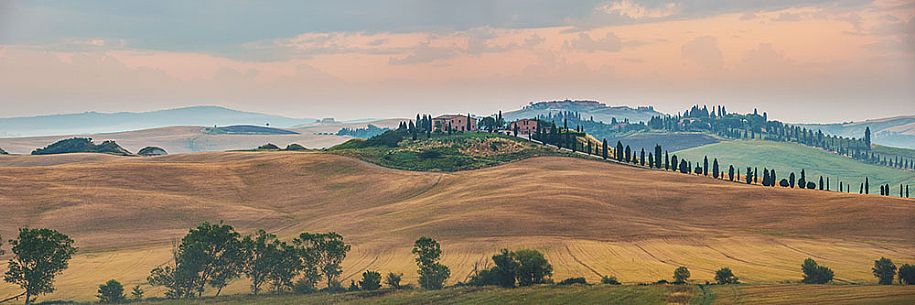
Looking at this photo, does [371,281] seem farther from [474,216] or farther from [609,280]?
[474,216]

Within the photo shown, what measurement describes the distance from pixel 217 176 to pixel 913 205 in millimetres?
127921

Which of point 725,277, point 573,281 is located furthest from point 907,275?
point 573,281

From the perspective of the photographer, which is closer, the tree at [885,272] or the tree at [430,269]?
the tree at [885,272]

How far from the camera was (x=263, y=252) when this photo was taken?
96500 millimetres

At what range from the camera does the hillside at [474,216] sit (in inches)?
4156

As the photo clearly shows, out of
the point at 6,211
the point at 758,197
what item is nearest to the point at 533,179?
the point at 758,197

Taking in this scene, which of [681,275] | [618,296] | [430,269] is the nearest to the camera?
[618,296]

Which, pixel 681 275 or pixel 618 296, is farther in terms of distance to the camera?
pixel 681 275

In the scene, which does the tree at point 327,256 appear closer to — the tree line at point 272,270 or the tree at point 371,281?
the tree line at point 272,270

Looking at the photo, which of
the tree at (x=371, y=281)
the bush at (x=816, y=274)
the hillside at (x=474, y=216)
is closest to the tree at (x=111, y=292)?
the hillside at (x=474, y=216)

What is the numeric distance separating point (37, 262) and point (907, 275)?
8732 centimetres

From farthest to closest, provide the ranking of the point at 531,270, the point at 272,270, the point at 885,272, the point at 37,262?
the point at 272,270 → the point at 37,262 → the point at 531,270 → the point at 885,272

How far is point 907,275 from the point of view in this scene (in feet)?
289

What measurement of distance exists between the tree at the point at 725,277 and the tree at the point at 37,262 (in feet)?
220
